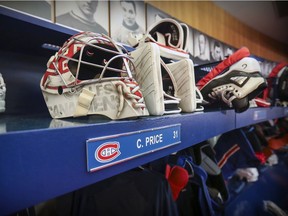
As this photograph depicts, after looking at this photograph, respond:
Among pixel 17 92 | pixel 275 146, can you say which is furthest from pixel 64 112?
pixel 275 146

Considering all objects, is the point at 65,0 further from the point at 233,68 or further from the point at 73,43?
Answer: the point at 233,68

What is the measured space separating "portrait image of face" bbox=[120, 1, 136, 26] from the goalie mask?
0.97 metres

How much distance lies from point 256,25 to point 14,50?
11.1 feet

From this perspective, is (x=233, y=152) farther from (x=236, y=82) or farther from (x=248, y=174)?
(x=236, y=82)

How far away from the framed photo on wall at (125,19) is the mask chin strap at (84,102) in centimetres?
90

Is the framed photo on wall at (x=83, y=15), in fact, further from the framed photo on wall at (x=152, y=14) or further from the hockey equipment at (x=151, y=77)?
the hockey equipment at (x=151, y=77)

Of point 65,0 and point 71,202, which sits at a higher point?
point 65,0

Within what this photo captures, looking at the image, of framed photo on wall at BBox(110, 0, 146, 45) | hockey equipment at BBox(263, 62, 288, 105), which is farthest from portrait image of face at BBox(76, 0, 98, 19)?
hockey equipment at BBox(263, 62, 288, 105)

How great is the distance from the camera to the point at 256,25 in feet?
9.71

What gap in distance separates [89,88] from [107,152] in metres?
0.15

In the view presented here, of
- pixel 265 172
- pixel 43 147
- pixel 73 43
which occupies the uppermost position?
pixel 73 43

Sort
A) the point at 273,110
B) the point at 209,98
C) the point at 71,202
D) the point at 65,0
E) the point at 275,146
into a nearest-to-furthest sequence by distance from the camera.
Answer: the point at 71,202 → the point at 209,98 → the point at 65,0 → the point at 273,110 → the point at 275,146

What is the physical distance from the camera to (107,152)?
0.86 feet

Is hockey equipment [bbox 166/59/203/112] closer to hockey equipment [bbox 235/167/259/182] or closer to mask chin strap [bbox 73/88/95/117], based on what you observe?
mask chin strap [bbox 73/88/95/117]
